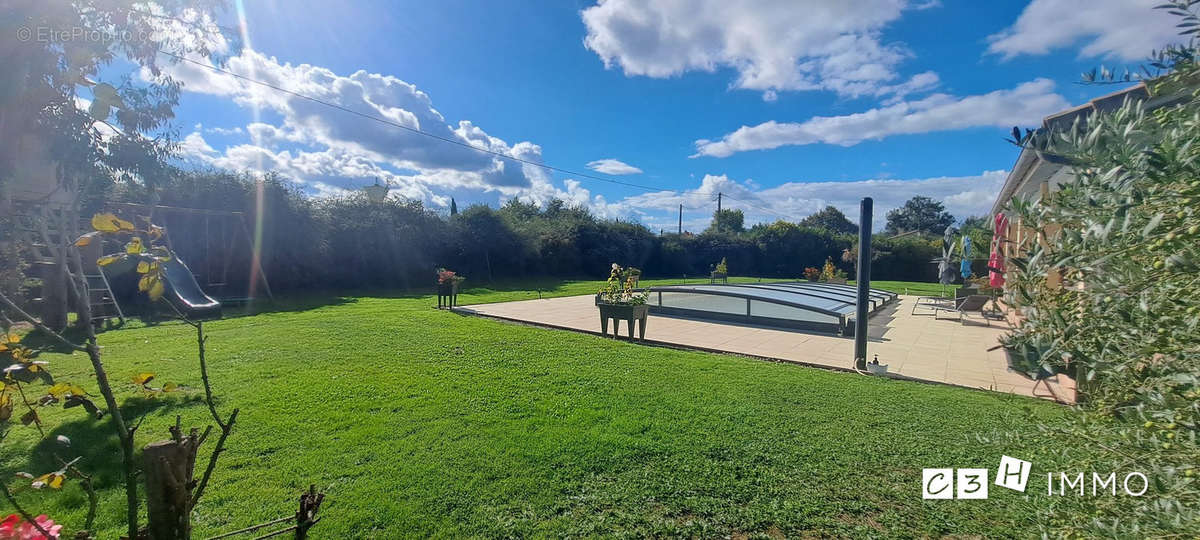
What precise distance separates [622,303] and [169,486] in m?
7.00

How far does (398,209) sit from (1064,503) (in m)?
20.3

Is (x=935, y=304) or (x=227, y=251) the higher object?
(x=227, y=251)

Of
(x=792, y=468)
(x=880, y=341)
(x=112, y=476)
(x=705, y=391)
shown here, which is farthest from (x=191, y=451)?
(x=880, y=341)

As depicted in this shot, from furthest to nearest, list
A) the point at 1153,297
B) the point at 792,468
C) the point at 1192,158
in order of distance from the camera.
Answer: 1. the point at 792,468
2. the point at 1153,297
3. the point at 1192,158

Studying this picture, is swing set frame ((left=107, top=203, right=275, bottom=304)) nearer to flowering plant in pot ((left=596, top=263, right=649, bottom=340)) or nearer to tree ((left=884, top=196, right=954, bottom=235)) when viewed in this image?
flowering plant in pot ((left=596, top=263, right=649, bottom=340))

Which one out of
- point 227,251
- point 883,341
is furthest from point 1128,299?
point 227,251

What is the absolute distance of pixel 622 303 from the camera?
7906 mm

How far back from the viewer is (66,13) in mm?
2164

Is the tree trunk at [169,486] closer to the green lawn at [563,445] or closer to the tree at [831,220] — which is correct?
the green lawn at [563,445]

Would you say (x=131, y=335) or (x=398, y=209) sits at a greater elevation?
(x=398, y=209)

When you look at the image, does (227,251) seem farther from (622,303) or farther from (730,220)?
(730,220)

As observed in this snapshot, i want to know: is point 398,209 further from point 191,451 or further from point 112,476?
point 191,451

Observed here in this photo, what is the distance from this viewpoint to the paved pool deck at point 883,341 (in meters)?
5.69

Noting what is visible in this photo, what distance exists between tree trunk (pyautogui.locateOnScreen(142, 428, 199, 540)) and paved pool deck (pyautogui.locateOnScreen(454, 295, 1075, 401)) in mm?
5240
